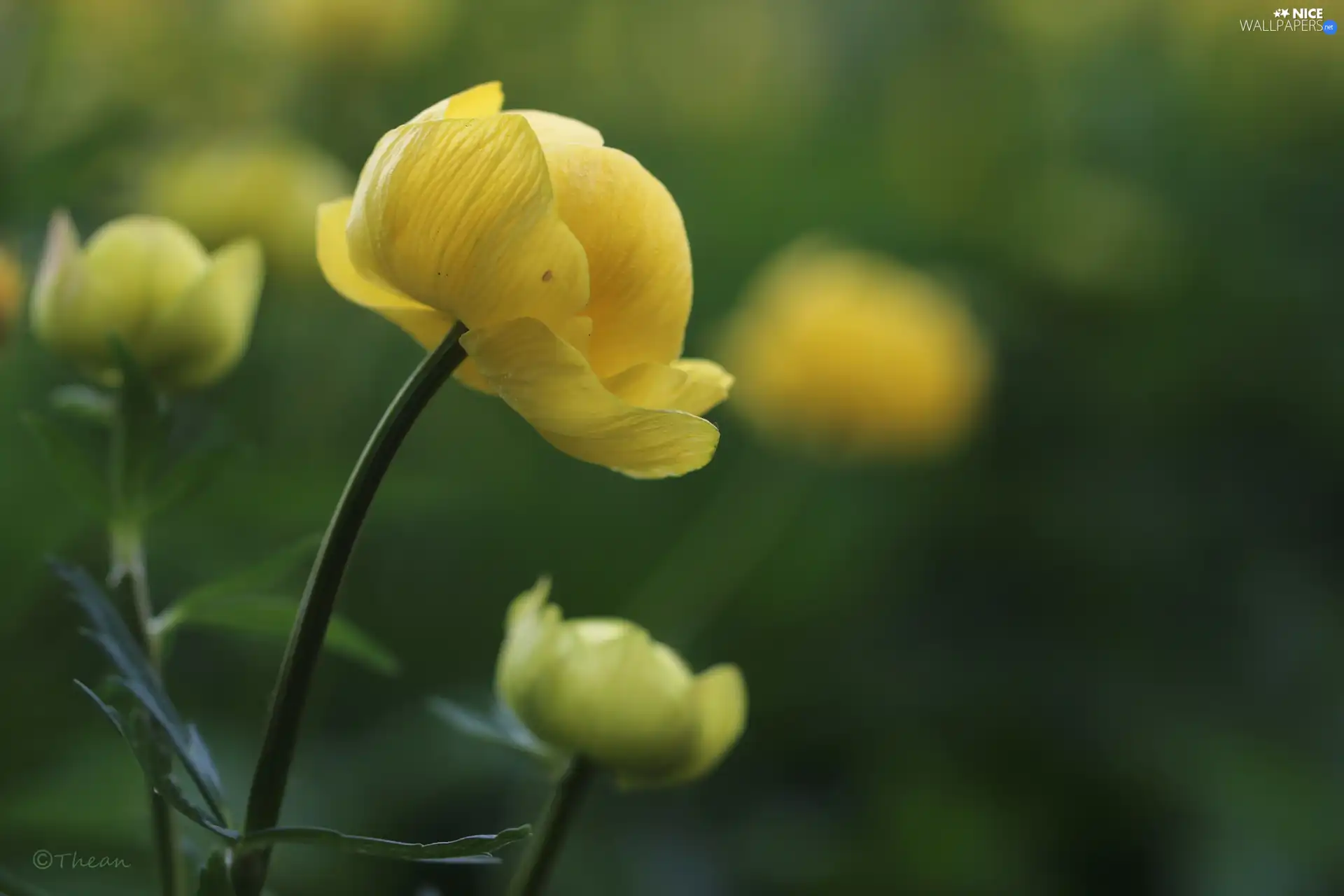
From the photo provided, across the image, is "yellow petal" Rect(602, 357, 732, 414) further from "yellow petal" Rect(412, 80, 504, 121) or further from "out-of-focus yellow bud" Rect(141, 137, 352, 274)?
"out-of-focus yellow bud" Rect(141, 137, 352, 274)

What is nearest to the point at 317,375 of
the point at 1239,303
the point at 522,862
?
the point at 522,862

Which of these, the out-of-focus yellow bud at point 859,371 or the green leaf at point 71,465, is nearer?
the green leaf at point 71,465

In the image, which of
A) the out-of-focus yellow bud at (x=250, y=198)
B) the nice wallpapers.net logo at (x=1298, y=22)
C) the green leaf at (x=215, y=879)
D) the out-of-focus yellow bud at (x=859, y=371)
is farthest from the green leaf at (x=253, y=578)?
the nice wallpapers.net logo at (x=1298, y=22)

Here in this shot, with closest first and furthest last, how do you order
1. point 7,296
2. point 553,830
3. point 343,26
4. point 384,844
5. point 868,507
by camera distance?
1. point 384,844
2. point 553,830
3. point 7,296
4. point 343,26
5. point 868,507

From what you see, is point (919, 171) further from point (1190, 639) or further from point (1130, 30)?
point (1190, 639)

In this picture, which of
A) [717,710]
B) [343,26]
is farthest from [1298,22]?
[717,710]

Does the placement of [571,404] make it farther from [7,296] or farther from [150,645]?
[7,296]

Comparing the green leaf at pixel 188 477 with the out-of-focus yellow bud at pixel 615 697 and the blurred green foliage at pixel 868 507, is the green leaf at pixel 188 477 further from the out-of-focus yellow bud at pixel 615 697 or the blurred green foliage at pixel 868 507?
the blurred green foliage at pixel 868 507
